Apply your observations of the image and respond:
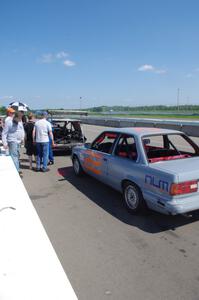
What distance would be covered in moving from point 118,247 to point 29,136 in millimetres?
5747

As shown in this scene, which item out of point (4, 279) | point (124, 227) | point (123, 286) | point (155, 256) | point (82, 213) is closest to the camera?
point (4, 279)

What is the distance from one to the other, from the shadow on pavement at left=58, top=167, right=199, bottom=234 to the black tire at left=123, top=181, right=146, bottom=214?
5.1 inches

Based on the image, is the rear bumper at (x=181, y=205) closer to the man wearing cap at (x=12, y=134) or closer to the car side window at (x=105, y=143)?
the car side window at (x=105, y=143)

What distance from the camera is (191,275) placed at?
2789mm

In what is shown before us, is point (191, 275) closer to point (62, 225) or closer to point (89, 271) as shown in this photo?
point (89, 271)

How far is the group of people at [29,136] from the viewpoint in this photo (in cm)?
646

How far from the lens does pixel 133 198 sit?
14.3 ft

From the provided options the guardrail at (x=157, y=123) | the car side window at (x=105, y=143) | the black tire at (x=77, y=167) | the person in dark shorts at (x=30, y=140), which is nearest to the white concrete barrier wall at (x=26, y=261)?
the car side window at (x=105, y=143)

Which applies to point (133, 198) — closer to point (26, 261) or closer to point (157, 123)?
point (26, 261)

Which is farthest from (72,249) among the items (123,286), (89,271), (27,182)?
(27,182)

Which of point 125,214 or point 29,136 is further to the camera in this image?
point 29,136

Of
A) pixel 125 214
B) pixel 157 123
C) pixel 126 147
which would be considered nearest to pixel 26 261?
pixel 125 214

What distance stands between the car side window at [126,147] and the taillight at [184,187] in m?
1.27

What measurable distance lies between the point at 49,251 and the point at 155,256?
178cm
